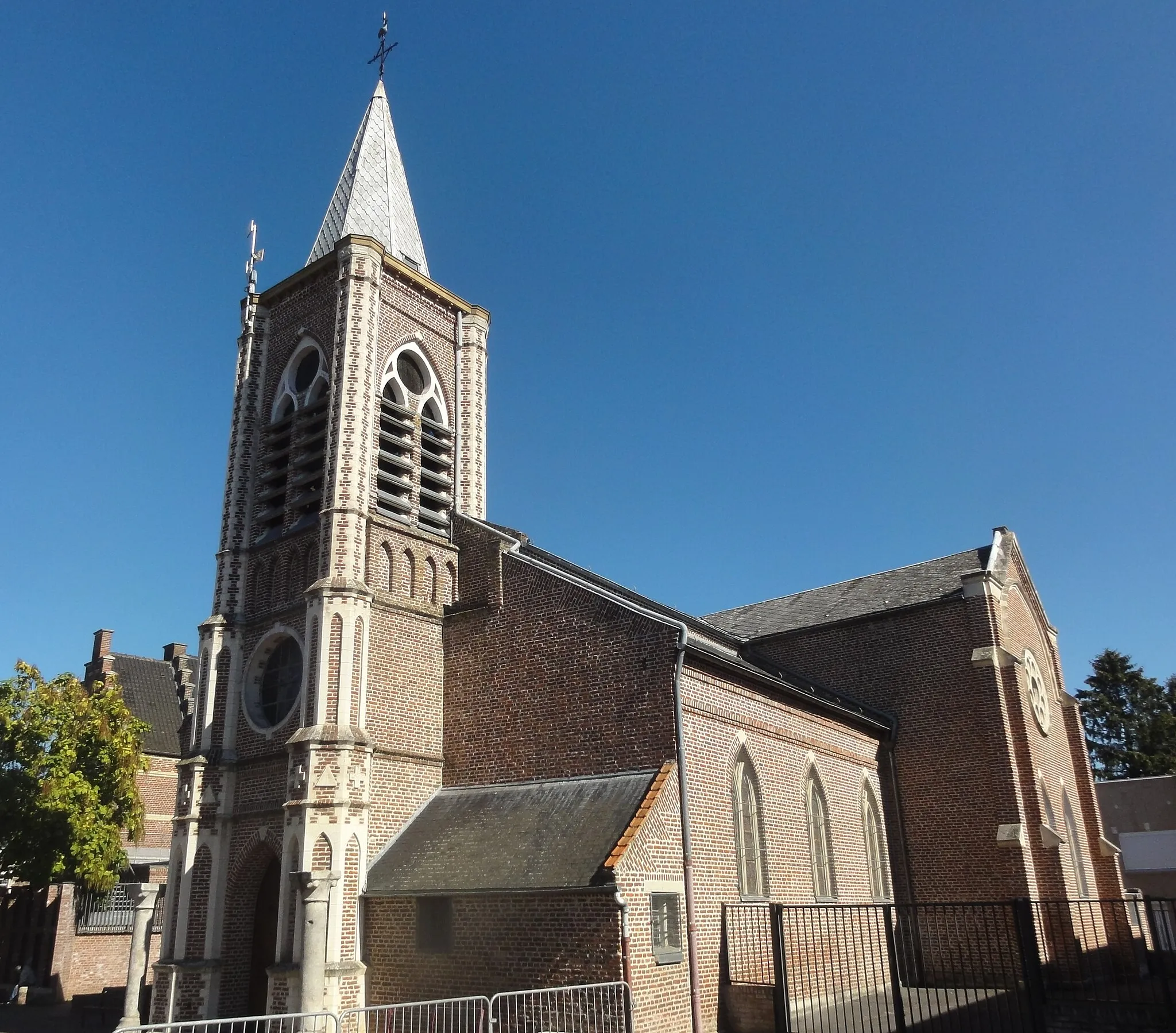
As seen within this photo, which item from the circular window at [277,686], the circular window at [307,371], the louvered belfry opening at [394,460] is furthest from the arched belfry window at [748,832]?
the circular window at [307,371]

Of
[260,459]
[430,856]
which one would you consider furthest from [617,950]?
[260,459]

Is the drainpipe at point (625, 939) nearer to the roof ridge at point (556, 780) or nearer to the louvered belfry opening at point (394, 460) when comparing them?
the roof ridge at point (556, 780)

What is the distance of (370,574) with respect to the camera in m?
19.1

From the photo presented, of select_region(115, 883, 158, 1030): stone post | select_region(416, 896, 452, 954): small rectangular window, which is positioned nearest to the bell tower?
select_region(416, 896, 452, 954): small rectangular window

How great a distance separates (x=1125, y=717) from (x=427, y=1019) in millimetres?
60442

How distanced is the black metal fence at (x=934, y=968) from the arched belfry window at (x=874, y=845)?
2.48ft

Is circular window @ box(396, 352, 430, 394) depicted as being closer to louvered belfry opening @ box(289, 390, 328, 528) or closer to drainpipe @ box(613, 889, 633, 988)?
louvered belfry opening @ box(289, 390, 328, 528)

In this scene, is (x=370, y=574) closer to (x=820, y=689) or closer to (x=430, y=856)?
(x=430, y=856)

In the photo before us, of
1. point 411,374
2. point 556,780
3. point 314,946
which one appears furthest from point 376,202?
point 314,946

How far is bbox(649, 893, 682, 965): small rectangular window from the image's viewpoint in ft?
45.9

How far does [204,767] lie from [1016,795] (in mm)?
17323

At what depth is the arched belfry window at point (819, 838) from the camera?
1933 centimetres

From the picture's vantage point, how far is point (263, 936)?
17797 mm

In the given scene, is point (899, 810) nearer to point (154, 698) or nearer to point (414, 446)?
point (414, 446)
